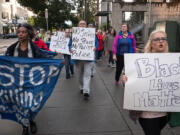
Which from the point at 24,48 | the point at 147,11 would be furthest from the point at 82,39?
the point at 147,11

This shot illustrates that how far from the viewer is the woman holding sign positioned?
2443 millimetres

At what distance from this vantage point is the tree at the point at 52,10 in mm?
27328

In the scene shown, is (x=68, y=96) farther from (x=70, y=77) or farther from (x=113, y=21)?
(x=113, y=21)

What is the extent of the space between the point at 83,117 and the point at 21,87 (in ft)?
4.74

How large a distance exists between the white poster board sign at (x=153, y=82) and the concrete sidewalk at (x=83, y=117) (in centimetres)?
128

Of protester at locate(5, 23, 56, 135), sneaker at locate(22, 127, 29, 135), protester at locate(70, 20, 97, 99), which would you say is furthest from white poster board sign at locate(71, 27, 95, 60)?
sneaker at locate(22, 127, 29, 135)

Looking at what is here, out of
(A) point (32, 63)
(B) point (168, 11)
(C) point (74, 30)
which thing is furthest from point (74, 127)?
(B) point (168, 11)

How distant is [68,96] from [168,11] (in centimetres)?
1381

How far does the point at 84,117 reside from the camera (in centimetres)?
428

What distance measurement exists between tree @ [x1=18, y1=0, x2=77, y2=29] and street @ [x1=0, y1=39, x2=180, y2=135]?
2322cm

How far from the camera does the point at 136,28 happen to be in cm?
1822

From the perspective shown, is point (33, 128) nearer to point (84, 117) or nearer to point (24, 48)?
point (84, 117)

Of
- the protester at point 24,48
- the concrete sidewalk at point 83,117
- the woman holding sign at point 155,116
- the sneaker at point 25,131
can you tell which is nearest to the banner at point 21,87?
the sneaker at point 25,131

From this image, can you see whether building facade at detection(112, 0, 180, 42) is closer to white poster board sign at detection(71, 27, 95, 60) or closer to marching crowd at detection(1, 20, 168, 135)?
marching crowd at detection(1, 20, 168, 135)
